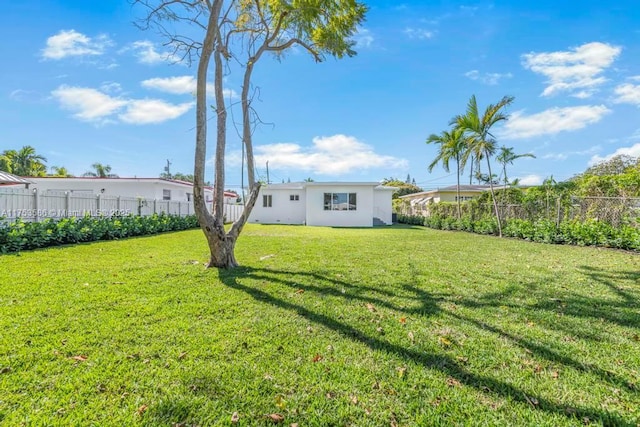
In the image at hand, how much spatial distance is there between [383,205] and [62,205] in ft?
61.1

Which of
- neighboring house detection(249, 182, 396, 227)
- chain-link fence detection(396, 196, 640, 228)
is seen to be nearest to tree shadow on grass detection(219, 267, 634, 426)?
chain-link fence detection(396, 196, 640, 228)

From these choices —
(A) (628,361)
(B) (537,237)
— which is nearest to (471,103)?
(B) (537,237)

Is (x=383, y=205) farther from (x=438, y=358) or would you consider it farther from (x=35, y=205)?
(x=438, y=358)

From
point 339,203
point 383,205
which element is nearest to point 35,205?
point 339,203

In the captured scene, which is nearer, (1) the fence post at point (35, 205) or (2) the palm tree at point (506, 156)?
(1) the fence post at point (35, 205)

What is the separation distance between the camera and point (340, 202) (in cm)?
2009

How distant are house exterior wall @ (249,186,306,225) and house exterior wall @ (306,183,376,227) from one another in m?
2.16

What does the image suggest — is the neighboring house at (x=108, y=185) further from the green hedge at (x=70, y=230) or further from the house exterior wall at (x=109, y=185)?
the green hedge at (x=70, y=230)

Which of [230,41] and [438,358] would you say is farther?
[230,41]

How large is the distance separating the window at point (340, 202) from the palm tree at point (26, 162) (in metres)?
33.7

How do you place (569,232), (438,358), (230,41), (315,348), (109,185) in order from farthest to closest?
(109,185) → (569,232) → (230,41) → (315,348) → (438,358)

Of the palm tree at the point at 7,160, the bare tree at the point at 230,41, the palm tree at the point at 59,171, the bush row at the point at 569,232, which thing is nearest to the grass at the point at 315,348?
the bare tree at the point at 230,41

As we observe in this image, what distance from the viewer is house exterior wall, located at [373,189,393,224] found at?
23.2 m

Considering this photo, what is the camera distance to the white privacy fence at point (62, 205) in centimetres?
859
